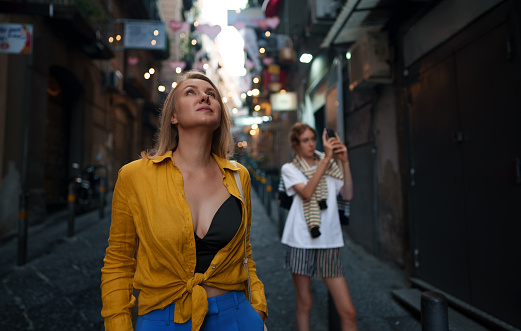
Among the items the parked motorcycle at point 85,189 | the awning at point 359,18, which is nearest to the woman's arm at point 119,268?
the awning at point 359,18

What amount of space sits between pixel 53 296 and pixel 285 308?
2.95 metres

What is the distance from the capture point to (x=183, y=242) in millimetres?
1344

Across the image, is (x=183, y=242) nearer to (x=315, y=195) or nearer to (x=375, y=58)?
(x=315, y=195)

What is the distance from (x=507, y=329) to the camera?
290cm

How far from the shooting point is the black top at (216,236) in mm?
1403

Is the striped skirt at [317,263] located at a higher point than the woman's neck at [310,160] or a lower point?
lower

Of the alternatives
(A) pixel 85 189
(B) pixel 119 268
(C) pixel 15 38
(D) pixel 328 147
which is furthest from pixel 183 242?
(A) pixel 85 189

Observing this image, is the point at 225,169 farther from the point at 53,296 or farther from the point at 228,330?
the point at 53,296

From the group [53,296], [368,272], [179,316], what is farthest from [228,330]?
[368,272]

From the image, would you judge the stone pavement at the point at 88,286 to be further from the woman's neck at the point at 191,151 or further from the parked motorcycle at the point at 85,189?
the woman's neck at the point at 191,151

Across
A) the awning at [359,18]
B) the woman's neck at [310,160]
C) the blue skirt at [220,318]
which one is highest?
the awning at [359,18]

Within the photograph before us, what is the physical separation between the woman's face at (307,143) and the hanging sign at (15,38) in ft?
18.6

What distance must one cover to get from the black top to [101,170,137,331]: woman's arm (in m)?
0.32

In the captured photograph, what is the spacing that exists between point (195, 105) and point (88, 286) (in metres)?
3.98
